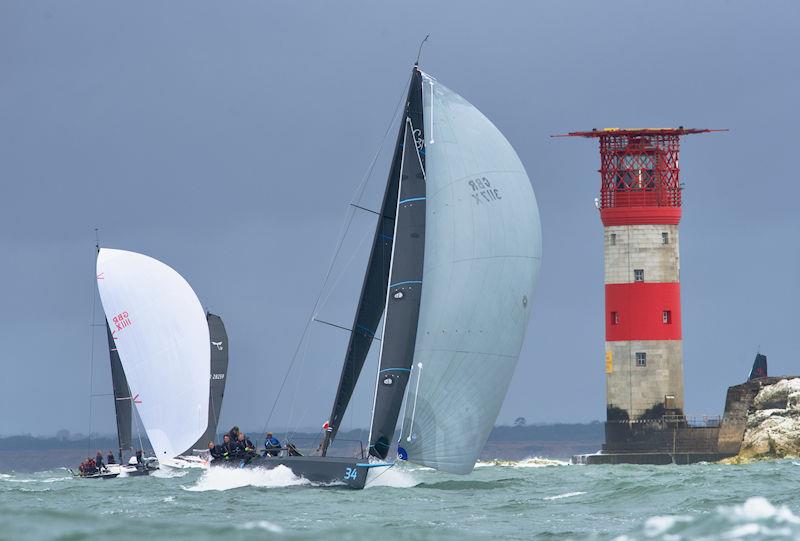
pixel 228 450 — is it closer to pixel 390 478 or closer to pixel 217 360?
pixel 390 478

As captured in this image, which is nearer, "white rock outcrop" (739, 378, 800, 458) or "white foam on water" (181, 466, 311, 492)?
"white foam on water" (181, 466, 311, 492)

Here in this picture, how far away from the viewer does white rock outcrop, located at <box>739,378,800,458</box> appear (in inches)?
1800

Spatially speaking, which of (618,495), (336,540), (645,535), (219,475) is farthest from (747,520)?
(219,475)

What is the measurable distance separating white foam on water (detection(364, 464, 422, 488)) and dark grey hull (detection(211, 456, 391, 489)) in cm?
33

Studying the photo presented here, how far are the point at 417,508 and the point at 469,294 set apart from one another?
15.0 ft

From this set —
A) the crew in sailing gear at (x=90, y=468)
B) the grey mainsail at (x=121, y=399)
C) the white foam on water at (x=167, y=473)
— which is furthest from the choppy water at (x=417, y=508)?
the grey mainsail at (x=121, y=399)

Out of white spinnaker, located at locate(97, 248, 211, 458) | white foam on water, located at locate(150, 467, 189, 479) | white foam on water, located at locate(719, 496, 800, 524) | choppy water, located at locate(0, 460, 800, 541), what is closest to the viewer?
choppy water, located at locate(0, 460, 800, 541)

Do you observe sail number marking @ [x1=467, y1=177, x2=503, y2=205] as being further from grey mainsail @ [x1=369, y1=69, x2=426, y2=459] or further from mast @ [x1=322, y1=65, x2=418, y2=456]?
mast @ [x1=322, y1=65, x2=418, y2=456]

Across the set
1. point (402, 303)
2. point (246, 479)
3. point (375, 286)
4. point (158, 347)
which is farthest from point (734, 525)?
point (158, 347)

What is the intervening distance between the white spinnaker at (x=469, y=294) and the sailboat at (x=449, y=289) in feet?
0.05

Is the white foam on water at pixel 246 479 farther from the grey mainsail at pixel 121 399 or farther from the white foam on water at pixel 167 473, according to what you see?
the grey mainsail at pixel 121 399

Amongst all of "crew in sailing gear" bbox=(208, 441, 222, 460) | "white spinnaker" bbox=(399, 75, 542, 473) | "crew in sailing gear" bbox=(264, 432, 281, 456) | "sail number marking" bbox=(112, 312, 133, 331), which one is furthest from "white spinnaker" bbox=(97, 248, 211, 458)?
"white spinnaker" bbox=(399, 75, 542, 473)

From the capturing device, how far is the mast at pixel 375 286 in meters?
28.4

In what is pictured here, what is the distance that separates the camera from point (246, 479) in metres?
29.1
